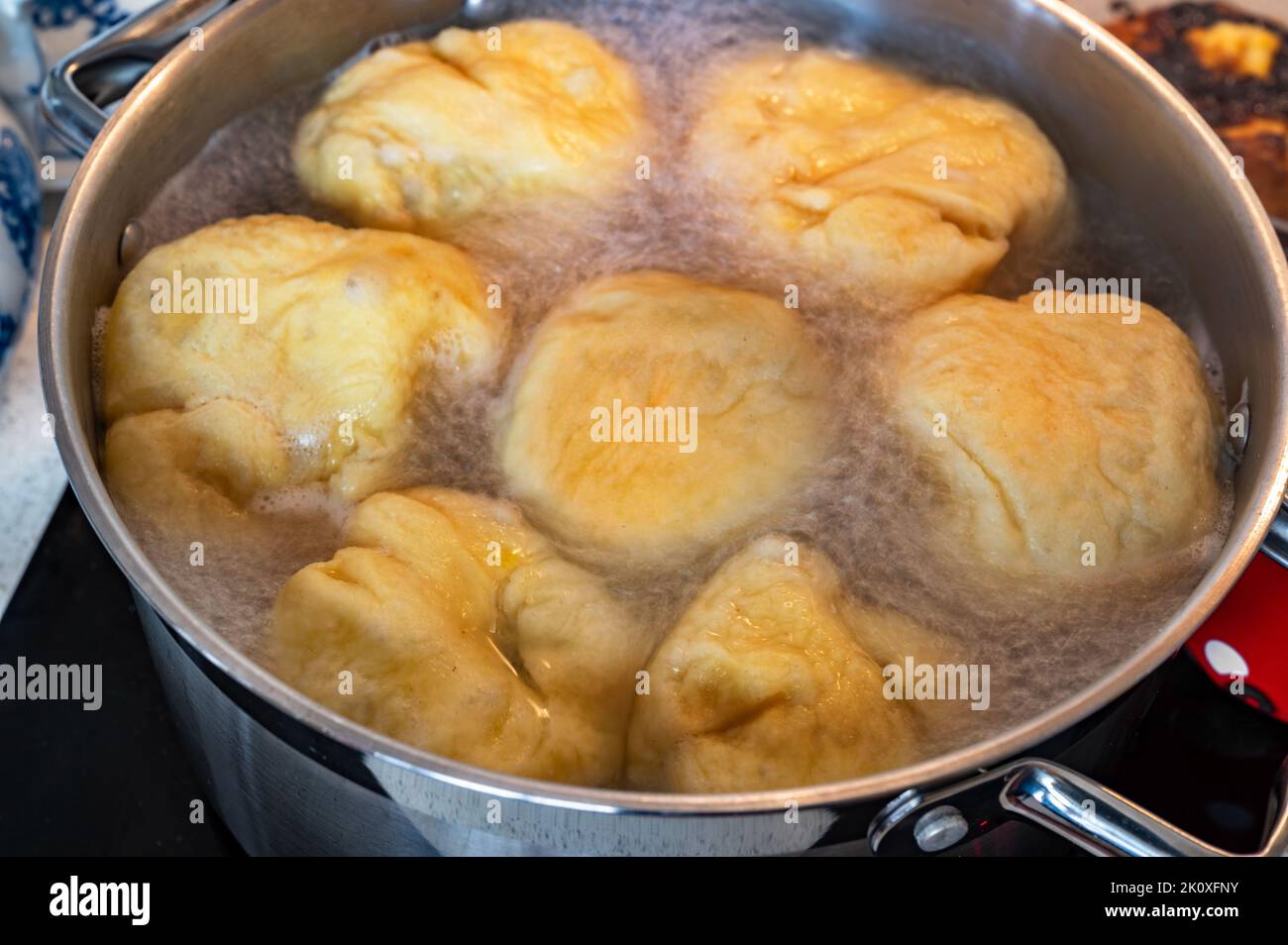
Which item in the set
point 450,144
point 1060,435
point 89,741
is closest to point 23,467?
point 89,741

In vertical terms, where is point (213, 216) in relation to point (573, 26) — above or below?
below

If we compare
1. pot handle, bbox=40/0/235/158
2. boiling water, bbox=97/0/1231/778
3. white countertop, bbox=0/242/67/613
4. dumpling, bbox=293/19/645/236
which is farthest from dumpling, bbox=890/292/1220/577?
white countertop, bbox=0/242/67/613

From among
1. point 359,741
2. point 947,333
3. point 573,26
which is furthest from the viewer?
point 573,26

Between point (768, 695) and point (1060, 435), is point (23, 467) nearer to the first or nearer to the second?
point (768, 695)

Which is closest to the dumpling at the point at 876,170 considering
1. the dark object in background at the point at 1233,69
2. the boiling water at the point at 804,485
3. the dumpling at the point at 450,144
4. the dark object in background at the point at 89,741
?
the boiling water at the point at 804,485

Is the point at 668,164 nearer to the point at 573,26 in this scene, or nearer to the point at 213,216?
the point at 573,26

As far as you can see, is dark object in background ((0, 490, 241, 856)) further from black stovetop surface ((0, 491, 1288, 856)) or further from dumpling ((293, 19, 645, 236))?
dumpling ((293, 19, 645, 236))
